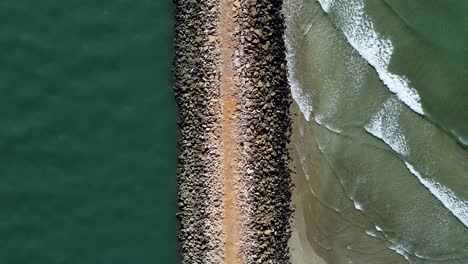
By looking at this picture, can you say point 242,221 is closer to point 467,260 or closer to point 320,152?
point 320,152

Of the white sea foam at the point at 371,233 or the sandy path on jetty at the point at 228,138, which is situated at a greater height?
the sandy path on jetty at the point at 228,138

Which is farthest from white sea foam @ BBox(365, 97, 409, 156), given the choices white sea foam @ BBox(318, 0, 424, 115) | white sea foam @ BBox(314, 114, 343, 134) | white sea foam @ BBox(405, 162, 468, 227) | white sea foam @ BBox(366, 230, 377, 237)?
white sea foam @ BBox(366, 230, 377, 237)

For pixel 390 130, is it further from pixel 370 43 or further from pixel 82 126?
pixel 82 126

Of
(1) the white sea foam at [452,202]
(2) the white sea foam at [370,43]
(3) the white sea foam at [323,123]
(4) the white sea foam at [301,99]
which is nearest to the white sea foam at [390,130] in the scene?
(2) the white sea foam at [370,43]

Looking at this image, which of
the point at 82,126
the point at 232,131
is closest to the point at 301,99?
the point at 232,131

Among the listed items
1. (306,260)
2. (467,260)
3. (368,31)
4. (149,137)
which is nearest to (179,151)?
(149,137)

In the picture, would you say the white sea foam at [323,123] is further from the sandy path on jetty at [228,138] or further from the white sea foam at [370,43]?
the sandy path on jetty at [228,138]

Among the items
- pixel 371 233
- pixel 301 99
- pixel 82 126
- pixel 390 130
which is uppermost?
pixel 82 126
